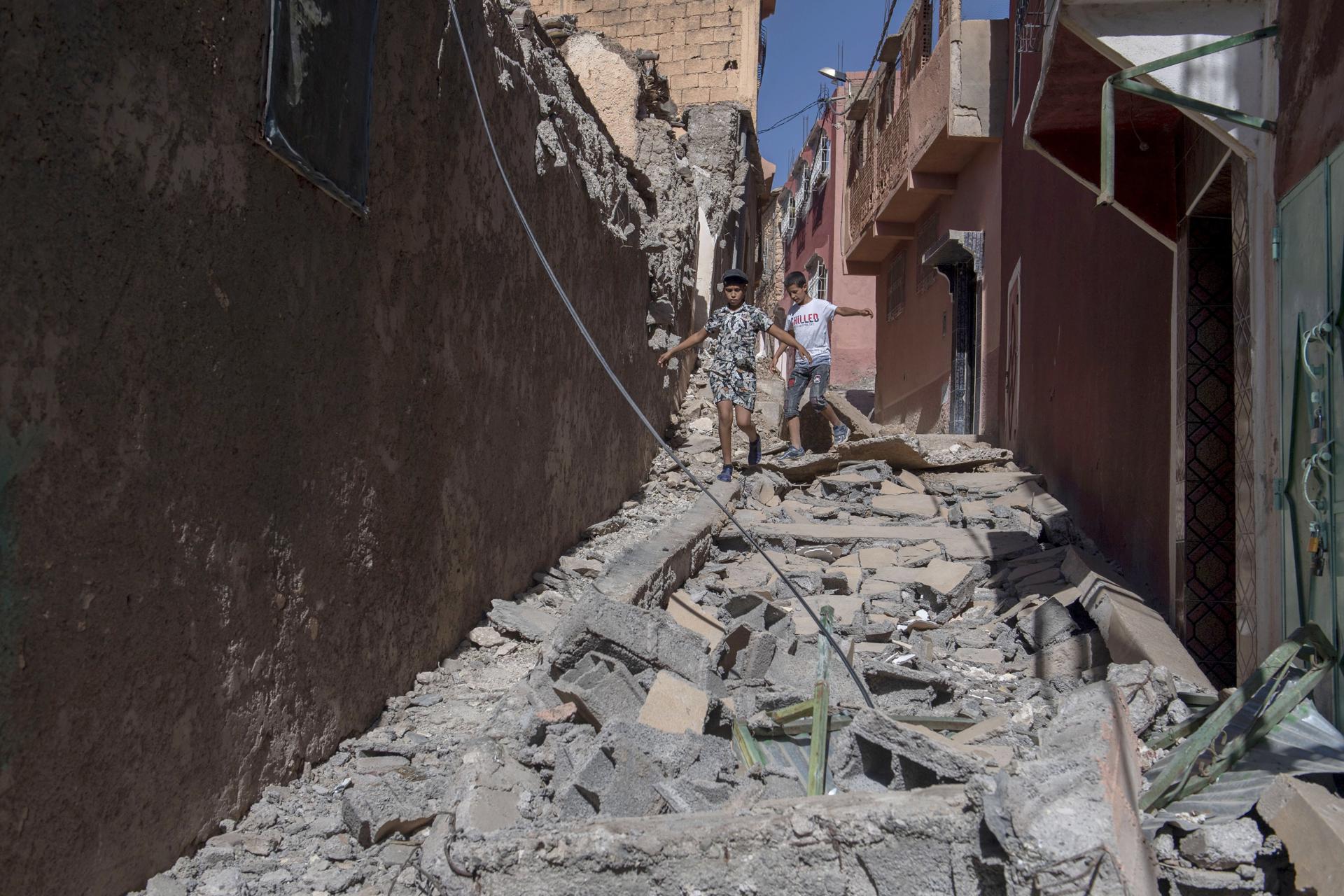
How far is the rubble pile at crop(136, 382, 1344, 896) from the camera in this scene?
7.59 ft

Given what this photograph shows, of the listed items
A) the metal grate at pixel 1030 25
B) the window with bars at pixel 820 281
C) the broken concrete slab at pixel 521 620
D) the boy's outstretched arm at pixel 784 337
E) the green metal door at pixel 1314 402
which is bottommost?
the broken concrete slab at pixel 521 620

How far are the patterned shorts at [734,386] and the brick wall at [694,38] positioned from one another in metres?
7.87

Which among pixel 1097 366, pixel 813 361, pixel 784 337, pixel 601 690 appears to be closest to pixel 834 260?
pixel 813 361

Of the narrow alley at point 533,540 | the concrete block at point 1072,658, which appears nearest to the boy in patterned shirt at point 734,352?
the narrow alley at point 533,540

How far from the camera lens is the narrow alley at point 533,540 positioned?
2.13m

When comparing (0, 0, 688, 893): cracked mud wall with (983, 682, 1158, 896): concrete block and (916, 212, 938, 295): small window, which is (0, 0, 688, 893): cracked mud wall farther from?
(916, 212, 938, 295): small window

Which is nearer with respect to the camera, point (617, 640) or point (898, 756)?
point (898, 756)

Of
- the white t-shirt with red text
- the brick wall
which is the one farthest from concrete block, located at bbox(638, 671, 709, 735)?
the brick wall

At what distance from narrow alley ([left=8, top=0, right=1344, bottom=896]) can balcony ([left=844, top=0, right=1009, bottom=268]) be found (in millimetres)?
6698

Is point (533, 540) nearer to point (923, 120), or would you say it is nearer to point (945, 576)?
point (945, 576)

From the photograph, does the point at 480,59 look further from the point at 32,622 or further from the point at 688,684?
the point at 32,622

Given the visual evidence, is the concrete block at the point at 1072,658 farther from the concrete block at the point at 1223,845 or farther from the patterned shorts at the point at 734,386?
the patterned shorts at the point at 734,386

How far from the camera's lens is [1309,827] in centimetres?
256

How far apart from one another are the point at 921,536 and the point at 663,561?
2.54m
